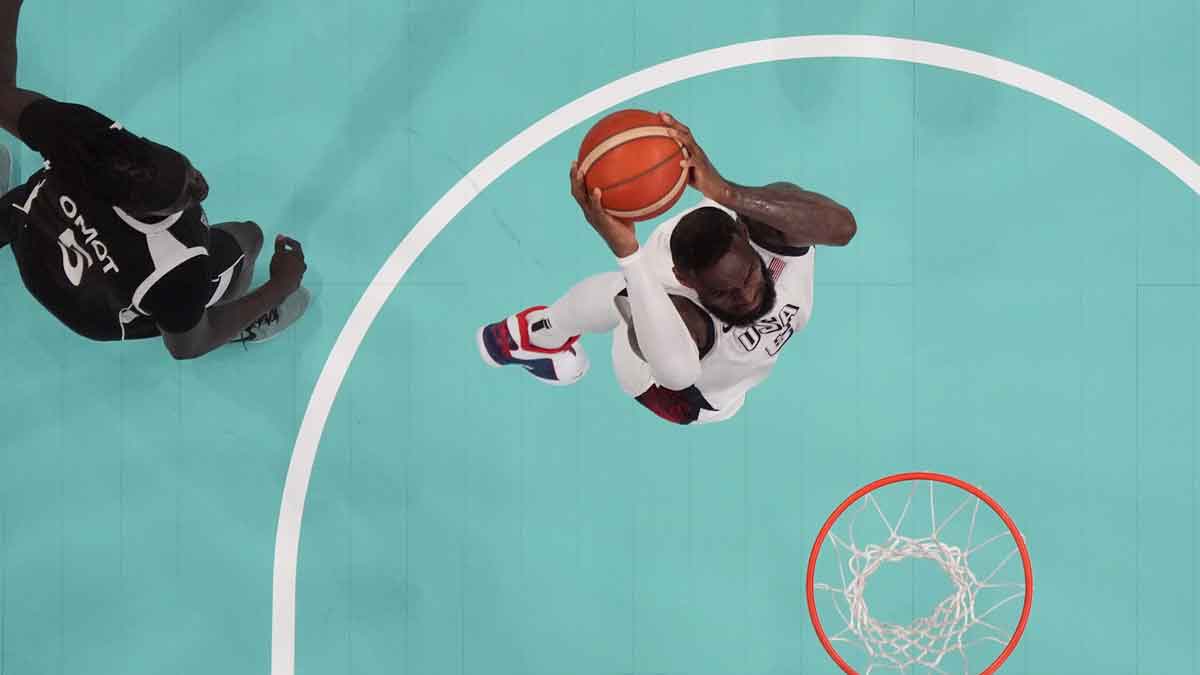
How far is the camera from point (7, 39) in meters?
2.74

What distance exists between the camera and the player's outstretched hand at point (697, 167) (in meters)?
2.41

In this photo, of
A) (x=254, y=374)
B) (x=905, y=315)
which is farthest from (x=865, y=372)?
(x=254, y=374)

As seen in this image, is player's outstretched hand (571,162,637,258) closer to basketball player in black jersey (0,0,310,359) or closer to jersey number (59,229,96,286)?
basketball player in black jersey (0,0,310,359)

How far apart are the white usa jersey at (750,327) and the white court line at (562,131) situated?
1.21 meters

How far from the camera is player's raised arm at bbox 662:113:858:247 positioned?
2.43m

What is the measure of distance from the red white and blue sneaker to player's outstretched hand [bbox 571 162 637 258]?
1300mm

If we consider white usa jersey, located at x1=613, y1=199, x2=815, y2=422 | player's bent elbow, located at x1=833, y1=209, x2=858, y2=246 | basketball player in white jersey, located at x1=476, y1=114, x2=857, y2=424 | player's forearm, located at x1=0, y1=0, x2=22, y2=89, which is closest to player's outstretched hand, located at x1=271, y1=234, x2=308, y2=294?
basketball player in white jersey, located at x1=476, y1=114, x2=857, y2=424

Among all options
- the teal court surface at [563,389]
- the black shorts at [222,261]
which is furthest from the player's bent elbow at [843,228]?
the black shorts at [222,261]

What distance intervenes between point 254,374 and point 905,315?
2895 millimetres

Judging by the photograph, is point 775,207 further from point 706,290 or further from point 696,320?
point 696,320

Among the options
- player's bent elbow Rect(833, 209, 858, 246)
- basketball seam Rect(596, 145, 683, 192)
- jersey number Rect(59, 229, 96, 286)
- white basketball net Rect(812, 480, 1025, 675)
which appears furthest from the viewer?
white basketball net Rect(812, 480, 1025, 675)

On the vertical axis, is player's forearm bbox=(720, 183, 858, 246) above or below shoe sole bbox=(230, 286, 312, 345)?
above

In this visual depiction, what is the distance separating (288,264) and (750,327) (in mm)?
2064

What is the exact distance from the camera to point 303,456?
4.17 metres
